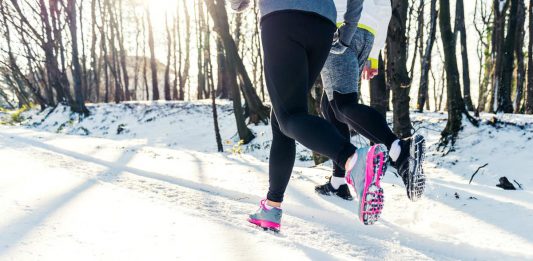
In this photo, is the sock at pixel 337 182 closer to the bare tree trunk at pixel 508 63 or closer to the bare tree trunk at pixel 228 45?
the bare tree trunk at pixel 228 45

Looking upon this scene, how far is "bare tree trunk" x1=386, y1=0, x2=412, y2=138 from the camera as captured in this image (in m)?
4.47

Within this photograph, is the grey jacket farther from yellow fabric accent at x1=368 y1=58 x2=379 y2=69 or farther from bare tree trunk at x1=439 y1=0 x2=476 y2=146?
bare tree trunk at x1=439 y1=0 x2=476 y2=146

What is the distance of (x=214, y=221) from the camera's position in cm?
163

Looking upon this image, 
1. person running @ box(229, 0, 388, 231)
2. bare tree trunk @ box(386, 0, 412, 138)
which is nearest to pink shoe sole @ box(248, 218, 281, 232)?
person running @ box(229, 0, 388, 231)

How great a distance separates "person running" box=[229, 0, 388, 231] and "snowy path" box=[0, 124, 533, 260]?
0.66ft

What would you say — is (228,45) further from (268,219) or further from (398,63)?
(268,219)

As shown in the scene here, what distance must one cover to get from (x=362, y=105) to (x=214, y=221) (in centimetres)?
92

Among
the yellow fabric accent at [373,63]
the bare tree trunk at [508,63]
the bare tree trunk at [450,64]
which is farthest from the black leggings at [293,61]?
the bare tree trunk at [508,63]

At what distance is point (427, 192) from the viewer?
254 centimetres

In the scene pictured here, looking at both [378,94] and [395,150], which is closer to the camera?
[395,150]

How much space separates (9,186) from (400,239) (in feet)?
5.81

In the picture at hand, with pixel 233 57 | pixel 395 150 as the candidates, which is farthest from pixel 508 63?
pixel 395 150

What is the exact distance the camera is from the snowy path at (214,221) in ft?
4.10

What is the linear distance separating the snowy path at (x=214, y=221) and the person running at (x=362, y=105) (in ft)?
0.90
